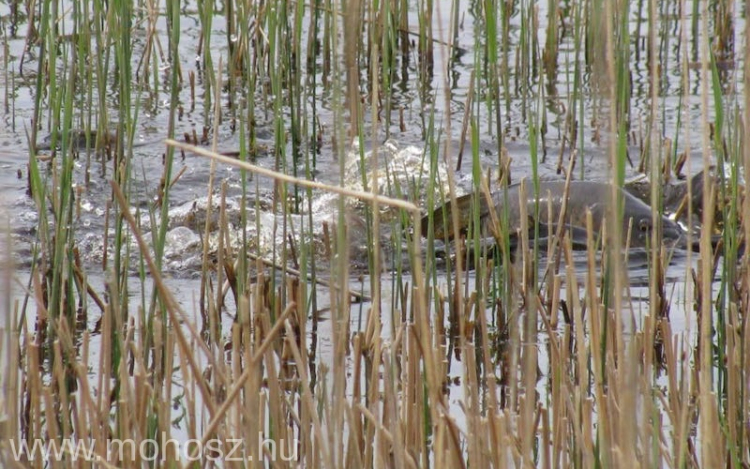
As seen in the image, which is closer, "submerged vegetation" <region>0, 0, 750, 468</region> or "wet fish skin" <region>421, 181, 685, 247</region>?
"submerged vegetation" <region>0, 0, 750, 468</region>

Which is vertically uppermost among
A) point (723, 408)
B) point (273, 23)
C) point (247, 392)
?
point (273, 23)

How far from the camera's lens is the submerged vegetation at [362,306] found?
1.43 m

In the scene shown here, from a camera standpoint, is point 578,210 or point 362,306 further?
point 578,210

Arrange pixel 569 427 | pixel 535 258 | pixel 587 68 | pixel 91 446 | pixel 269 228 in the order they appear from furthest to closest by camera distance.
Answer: pixel 587 68, pixel 269 228, pixel 535 258, pixel 569 427, pixel 91 446

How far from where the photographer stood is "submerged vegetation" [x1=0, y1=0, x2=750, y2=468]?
143 cm

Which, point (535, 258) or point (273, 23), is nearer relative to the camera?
point (535, 258)

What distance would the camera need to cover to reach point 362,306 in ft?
9.43

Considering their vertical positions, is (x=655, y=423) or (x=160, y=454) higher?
(x=655, y=423)

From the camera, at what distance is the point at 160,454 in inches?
69.0

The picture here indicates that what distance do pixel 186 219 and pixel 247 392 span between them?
2591 mm

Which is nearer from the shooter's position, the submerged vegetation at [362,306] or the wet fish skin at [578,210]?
the submerged vegetation at [362,306]

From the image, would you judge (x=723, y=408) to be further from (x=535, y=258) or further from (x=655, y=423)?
(x=655, y=423)

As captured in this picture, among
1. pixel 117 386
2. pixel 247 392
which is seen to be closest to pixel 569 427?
pixel 247 392

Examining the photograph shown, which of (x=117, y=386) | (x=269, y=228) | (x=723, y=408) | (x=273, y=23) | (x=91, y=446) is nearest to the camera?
(x=91, y=446)
